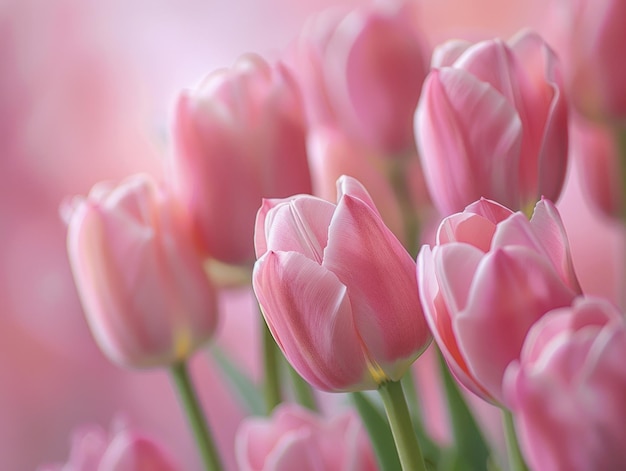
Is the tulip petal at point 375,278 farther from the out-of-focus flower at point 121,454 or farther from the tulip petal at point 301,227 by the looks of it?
the out-of-focus flower at point 121,454

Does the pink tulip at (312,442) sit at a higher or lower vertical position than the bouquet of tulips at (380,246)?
lower

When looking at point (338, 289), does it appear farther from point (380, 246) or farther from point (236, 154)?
point (236, 154)

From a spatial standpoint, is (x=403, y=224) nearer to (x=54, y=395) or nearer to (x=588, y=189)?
(x=588, y=189)

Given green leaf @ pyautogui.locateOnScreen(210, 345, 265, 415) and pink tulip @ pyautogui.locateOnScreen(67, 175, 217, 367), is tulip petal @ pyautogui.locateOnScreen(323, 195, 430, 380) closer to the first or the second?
pink tulip @ pyautogui.locateOnScreen(67, 175, 217, 367)

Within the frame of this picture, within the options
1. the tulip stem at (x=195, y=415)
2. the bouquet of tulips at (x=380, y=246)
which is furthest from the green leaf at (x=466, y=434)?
the tulip stem at (x=195, y=415)

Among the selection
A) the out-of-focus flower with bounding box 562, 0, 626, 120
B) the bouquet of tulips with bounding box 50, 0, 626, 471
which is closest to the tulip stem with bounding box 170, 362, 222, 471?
the bouquet of tulips with bounding box 50, 0, 626, 471

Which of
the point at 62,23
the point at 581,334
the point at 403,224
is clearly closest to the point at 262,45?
the point at 62,23
